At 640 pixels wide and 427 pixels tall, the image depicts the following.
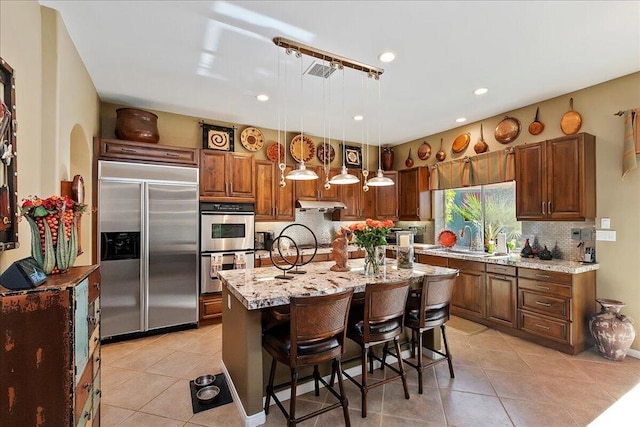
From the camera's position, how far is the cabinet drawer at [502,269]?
374 centimetres

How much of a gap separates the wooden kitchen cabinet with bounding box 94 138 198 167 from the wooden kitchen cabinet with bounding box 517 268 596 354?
14.8 feet

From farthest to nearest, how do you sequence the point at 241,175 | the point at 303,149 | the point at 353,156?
the point at 353,156, the point at 303,149, the point at 241,175

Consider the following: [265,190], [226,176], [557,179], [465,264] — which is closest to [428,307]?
[465,264]

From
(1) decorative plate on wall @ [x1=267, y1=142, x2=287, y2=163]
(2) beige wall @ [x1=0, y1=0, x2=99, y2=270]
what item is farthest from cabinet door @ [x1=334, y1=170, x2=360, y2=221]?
(2) beige wall @ [x1=0, y1=0, x2=99, y2=270]

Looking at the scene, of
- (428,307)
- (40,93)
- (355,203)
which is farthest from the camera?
(355,203)

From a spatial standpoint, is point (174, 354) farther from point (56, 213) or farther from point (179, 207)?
point (56, 213)

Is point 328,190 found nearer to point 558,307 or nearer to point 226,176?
point 226,176

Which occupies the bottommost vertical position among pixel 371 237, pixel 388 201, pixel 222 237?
pixel 222 237

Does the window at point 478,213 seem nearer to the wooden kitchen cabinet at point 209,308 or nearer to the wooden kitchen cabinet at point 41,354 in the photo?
the wooden kitchen cabinet at point 209,308

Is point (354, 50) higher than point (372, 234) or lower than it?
higher

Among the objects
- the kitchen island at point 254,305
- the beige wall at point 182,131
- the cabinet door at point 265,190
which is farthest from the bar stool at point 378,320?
the beige wall at point 182,131

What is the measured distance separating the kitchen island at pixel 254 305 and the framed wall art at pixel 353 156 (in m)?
3.41

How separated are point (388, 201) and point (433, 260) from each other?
1.59 metres

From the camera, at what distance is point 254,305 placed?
194 centimetres
